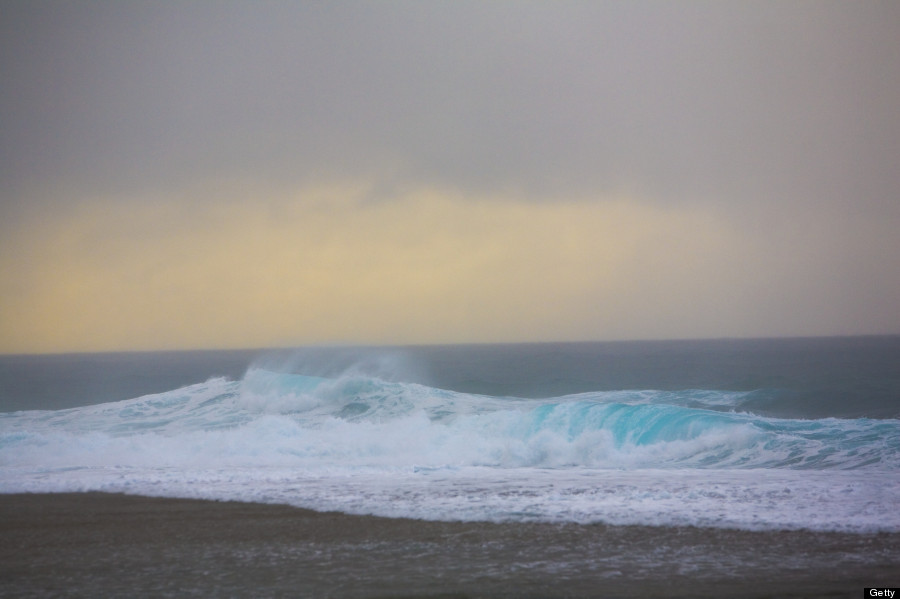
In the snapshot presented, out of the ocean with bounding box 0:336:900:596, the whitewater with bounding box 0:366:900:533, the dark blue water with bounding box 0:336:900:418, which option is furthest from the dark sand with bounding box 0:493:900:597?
the dark blue water with bounding box 0:336:900:418

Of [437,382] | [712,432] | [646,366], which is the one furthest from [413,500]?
[646,366]

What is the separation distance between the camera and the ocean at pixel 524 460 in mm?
10414

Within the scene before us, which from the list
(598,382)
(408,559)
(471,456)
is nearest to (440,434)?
(471,456)

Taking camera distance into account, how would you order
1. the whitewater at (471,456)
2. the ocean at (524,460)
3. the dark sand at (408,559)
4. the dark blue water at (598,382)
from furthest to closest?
the dark blue water at (598,382)
the whitewater at (471,456)
the ocean at (524,460)
the dark sand at (408,559)

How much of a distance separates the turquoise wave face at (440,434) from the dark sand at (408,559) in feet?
19.2

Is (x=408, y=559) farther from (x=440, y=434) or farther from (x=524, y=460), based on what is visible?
(x=440, y=434)

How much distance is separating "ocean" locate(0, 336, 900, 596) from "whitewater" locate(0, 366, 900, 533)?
0.19 ft

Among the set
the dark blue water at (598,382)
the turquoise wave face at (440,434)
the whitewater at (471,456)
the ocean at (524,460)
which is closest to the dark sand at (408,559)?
the ocean at (524,460)

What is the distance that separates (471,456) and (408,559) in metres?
9.11

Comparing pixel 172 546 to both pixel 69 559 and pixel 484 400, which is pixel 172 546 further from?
pixel 484 400

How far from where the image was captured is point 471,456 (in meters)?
18.1

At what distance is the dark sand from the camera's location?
794 centimetres

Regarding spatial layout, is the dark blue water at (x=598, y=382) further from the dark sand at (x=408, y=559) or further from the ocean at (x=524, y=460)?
the dark sand at (x=408, y=559)

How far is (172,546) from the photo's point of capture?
9953mm
